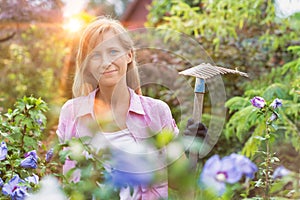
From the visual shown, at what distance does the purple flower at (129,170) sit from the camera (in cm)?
101

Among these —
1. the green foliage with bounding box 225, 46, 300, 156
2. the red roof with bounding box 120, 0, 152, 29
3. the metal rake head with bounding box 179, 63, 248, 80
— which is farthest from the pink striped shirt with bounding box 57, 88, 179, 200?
the red roof with bounding box 120, 0, 152, 29

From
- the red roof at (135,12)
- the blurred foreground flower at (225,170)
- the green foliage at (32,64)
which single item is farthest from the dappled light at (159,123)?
the red roof at (135,12)

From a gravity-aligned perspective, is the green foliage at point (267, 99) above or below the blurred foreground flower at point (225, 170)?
below

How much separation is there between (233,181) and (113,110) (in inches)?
30.4

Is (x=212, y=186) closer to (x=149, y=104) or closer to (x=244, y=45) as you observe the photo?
(x=149, y=104)

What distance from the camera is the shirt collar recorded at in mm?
1588

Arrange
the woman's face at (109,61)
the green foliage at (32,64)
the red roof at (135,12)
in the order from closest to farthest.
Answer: the woman's face at (109,61), the green foliage at (32,64), the red roof at (135,12)

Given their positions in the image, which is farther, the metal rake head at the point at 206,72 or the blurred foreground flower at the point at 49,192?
the metal rake head at the point at 206,72

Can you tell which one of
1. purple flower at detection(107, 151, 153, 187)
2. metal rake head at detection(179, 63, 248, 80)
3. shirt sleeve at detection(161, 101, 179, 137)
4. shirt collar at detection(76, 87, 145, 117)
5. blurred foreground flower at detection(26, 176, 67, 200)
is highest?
metal rake head at detection(179, 63, 248, 80)

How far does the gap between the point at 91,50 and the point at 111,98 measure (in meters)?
0.17

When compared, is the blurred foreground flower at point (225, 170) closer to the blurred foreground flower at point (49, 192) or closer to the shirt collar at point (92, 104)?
the blurred foreground flower at point (49, 192)

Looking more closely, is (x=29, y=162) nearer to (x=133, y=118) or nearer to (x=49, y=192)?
(x=49, y=192)

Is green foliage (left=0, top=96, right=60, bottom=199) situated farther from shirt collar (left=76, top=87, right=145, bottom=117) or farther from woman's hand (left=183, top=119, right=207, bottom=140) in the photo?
woman's hand (left=183, top=119, right=207, bottom=140)

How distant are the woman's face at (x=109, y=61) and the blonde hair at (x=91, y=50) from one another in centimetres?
2
